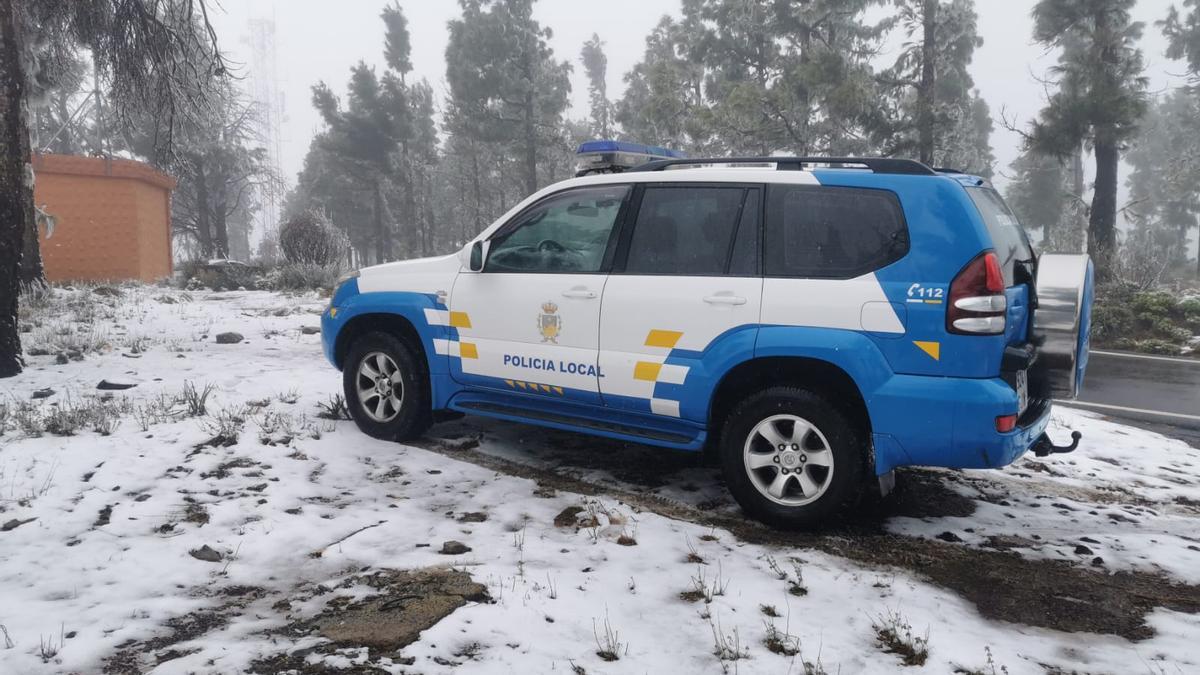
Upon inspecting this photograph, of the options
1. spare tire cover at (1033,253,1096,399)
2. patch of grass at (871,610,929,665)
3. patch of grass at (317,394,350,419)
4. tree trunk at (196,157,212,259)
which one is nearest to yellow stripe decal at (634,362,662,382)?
patch of grass at (871,610,929,665)

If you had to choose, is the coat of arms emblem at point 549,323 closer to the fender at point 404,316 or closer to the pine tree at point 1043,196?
the fender at point 404,316

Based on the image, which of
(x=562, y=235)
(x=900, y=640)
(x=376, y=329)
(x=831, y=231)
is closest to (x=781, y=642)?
(x=900, y=640)

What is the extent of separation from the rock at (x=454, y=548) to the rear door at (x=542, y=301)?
123 centimetres

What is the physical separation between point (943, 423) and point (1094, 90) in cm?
1743

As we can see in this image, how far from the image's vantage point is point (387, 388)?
5.51 meters

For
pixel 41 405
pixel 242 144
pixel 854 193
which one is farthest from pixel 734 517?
pixel 242 144

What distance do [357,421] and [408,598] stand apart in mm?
2691

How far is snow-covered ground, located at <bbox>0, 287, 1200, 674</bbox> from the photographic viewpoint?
2.82 m

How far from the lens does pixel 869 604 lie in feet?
10.6

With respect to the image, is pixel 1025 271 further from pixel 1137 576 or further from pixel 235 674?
pixel 235 674

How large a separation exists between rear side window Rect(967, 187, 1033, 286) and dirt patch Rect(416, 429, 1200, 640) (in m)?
1.40

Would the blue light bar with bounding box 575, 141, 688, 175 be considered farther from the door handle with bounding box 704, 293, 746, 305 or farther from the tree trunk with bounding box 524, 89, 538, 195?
the tree trunk with bounding box 524, 89, 538, 195

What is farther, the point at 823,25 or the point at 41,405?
the point at 823,25

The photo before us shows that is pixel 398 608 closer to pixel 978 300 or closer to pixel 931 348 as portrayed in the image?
pixel 931 348
